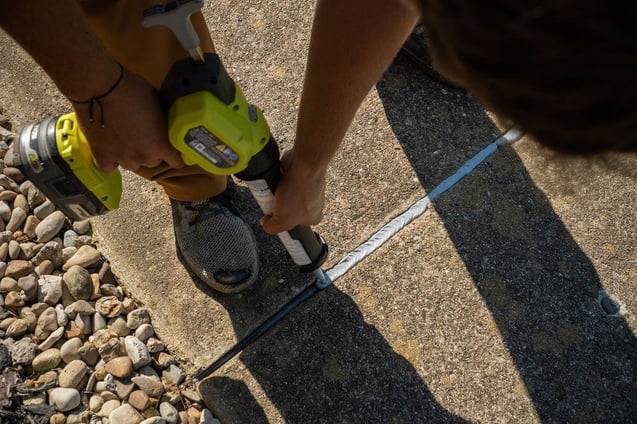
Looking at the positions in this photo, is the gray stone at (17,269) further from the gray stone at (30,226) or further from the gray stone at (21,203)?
the gray stone at (21,203)

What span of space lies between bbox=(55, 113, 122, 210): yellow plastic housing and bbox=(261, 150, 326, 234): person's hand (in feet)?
1.58

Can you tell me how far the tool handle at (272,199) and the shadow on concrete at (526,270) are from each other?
21.7 inches

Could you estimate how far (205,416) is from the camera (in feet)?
6.55

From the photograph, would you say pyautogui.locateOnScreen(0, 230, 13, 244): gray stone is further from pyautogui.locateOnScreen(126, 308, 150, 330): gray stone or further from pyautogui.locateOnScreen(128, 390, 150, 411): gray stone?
pyautogui.locateOnScreen(128, 390, 150, 411): gray stone

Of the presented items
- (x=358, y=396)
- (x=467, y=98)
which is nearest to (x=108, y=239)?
(x=358, y=396)

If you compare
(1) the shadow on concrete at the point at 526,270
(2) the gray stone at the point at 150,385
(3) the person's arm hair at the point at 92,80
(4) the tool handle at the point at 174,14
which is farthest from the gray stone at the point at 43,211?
(1) the shadow on concrete at the point at 526,270

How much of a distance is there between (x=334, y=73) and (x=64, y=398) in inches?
54.7

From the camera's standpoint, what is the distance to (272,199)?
179 centimetres

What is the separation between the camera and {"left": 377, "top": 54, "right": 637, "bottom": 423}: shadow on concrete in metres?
2.00

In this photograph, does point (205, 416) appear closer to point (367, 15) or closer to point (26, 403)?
point (26, 403)

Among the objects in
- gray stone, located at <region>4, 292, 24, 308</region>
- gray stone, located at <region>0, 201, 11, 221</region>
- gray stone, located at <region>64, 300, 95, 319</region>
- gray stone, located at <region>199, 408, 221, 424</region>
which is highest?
gray stone, located at <region>0, 201, 11, 221</region>

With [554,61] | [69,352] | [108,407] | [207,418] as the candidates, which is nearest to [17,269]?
[69,352]

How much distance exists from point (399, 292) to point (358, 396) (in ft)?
1.29

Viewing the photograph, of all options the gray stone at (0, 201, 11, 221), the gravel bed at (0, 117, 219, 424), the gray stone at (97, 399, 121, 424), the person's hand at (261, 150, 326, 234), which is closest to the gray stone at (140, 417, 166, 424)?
the gravel bed at (0, 117, 219, 424)
